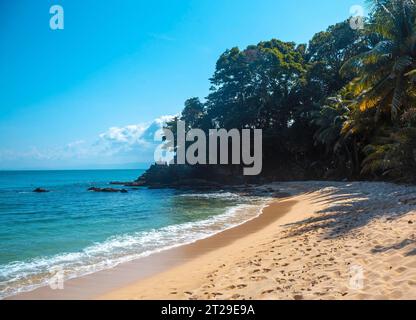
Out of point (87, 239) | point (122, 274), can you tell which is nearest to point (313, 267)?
point (122, 274)

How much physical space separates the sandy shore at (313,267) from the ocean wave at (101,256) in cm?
223

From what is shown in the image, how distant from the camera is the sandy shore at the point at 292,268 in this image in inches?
200

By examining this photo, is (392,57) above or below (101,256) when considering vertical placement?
above

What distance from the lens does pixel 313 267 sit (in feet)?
20.3

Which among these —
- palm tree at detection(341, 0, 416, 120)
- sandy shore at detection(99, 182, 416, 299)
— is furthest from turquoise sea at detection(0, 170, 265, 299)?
palm tree at detection(341, 0, 416, 120)

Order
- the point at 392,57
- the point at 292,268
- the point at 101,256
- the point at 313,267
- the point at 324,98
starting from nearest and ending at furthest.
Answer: the point at 313,267, the point at 292,268, the point at 101,256, the point at 392,57, the point at 324,98

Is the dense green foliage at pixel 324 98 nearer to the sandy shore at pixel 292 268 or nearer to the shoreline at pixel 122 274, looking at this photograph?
the sandy shore at pixel 292 268

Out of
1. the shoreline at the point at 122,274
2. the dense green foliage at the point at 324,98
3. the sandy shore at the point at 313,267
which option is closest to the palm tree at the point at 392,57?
the dense green foliage at the point at 324,98

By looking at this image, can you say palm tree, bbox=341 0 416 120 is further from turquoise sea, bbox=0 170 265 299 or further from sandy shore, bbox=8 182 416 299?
turquoise sea, bbox=0 170 265 299

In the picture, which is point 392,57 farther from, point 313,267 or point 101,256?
point 101,256

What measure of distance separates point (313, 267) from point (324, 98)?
35039 millimetres

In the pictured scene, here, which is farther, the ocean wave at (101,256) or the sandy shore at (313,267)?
the ocean wave at (101,256)

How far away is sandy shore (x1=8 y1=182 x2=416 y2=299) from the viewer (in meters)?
5.07
